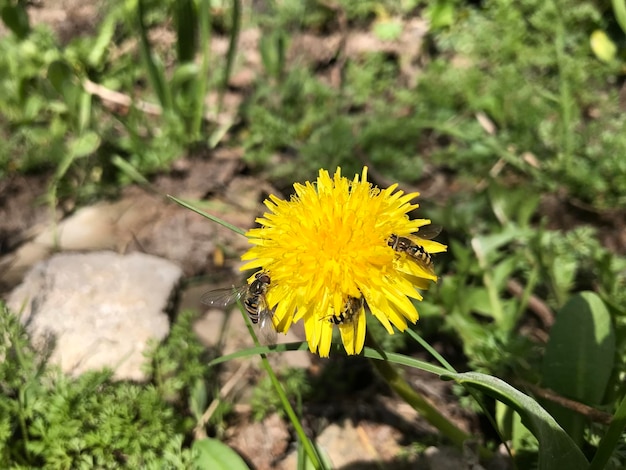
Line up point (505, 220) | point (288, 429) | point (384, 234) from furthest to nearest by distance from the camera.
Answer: point (505, 220) < point (288, 429) < point (384, 234)

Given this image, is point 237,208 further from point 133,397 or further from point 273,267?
point 273,267

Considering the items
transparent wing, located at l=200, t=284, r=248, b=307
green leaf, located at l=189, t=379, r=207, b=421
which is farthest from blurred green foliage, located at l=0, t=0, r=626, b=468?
transparent wing, located at l=200, t=284, r=248, b=307

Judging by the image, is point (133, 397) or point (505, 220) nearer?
point (133, 397)

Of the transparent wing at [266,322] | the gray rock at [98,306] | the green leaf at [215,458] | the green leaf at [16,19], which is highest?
the green leaf at [16,19]

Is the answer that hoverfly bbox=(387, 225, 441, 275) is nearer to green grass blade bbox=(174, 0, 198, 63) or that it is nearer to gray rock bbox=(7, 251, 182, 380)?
gray rock bbox=(7, 251, 182, 380)

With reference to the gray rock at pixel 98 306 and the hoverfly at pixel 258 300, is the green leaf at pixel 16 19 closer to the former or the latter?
the gray rock at pixel 98 306

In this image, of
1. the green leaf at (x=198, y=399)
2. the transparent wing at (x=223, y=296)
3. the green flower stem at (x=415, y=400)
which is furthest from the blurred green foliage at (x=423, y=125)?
the transparent wing at (x=223, y=296)

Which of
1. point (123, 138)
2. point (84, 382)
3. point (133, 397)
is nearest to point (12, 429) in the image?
point (84, 382)
